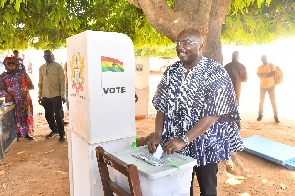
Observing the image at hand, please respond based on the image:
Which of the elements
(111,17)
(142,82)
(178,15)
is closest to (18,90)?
(111,17)

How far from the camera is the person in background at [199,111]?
204cm

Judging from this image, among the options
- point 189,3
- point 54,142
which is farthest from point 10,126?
point 189,3

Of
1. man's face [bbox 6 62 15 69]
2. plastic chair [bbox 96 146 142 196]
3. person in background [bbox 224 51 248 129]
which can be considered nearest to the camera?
plastic chair [bbox 96 146 142 196]

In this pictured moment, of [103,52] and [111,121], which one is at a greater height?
[103,52]

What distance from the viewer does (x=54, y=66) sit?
238 inches

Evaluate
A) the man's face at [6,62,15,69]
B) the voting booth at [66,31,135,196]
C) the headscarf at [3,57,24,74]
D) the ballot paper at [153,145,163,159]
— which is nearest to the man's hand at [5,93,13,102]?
the headscarf at [3,57,24,74]

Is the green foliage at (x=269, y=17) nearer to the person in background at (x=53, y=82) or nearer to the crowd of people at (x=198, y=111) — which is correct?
the crowd of people at (x=198, y=111)

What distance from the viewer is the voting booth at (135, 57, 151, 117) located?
332 inches

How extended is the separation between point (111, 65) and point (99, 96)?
0.30 metres

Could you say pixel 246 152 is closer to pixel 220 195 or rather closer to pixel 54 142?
pixel 220 195

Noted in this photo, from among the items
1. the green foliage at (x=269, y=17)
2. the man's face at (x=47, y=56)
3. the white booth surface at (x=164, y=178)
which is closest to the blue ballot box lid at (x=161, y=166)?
the white booth surface at (x=164, y=178)

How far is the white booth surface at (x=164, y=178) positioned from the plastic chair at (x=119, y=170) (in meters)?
0.08

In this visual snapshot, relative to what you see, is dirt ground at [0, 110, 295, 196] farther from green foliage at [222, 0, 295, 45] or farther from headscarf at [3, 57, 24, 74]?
green foliage at [222, 0, 295, 45]

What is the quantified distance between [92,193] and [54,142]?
13.2ft
